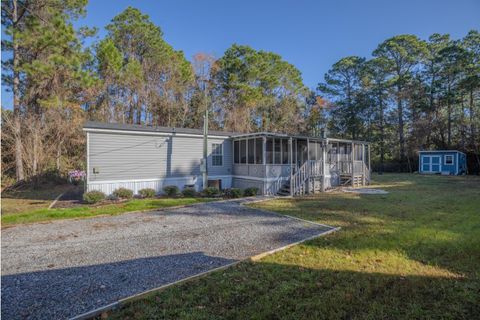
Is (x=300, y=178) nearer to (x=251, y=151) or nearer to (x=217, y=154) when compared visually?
(x=251, y=151)

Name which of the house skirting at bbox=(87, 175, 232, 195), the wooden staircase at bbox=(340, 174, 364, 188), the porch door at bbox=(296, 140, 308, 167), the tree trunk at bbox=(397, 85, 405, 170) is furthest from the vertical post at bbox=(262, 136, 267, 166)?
the tree trunk at bbox=(397, 85, 405, 170)

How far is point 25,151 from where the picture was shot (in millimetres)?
14977

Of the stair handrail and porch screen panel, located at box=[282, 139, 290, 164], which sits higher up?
porch screen panel, located at box=[282, 139, 290, 164]

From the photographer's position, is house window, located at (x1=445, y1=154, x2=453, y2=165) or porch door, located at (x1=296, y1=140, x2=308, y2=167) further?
house window, located at (x1=445, y1=154, x2=453, y2=165)

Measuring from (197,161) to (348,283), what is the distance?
10877mm

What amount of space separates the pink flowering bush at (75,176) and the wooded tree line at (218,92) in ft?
3.56

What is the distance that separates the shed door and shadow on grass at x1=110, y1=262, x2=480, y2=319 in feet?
94.7

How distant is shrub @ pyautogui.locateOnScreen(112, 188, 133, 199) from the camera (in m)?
10.5

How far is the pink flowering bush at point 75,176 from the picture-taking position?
16.6 m

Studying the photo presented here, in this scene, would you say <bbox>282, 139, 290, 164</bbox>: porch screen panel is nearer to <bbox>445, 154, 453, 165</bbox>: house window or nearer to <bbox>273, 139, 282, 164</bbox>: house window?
<bbox>273, 139, 282, 164</bbox>: house window

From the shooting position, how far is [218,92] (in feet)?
93.1

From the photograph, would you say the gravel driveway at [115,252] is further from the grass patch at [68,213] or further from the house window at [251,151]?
the house window at [251,151]

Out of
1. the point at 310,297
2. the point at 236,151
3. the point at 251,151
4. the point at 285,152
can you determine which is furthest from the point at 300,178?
the point at 310,297

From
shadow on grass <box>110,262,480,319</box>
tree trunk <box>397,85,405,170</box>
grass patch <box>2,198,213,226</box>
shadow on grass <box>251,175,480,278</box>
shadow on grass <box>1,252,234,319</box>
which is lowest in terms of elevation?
shadow on grass <box>1,252,234,319</box>
